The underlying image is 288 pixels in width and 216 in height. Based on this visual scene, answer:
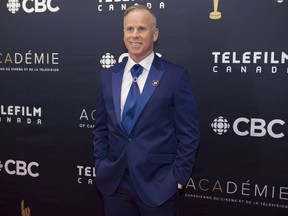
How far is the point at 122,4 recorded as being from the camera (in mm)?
2219

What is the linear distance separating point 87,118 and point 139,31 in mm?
888

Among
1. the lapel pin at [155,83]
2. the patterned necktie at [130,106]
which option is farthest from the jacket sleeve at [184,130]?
the patterned necktie at [130,106]

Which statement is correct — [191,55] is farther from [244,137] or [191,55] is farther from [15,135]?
[15,135]

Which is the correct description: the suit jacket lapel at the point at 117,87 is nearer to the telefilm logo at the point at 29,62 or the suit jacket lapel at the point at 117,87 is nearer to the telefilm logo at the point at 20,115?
the telefilm logo at the point at 29,62

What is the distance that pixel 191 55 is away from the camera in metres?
2.12

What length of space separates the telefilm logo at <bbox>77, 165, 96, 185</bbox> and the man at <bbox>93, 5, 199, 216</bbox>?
0.64 m

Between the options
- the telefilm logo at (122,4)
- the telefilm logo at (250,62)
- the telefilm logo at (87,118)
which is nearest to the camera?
the telefilm logo at (250,62)

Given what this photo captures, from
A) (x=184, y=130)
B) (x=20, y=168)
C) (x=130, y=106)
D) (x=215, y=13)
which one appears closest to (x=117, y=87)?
(x=130, y=106)

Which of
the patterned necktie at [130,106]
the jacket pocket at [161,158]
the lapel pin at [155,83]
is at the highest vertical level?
the lapel pin at [155,83]

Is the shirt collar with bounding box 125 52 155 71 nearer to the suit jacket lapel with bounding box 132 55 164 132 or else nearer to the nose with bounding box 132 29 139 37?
the suit jacket lapel with bounding box 132 55 164 132

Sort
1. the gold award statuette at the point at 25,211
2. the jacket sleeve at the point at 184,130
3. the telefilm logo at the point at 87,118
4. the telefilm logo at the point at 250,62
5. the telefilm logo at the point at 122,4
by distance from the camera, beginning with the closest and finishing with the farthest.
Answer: the jacket sleeve at the point at 184,130 → the telefilm logo at the point at 250,62 → the telefilm logo at the point at 122,4 → the telefilm logo at the point at 87,118 → the gold award statuette at the point at 25,211

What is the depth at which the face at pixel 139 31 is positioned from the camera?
1711mm

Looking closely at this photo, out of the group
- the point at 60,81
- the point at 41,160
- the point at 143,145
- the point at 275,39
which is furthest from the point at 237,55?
the point at 41,160

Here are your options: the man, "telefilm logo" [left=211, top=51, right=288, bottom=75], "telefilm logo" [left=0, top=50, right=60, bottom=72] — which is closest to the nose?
the man
